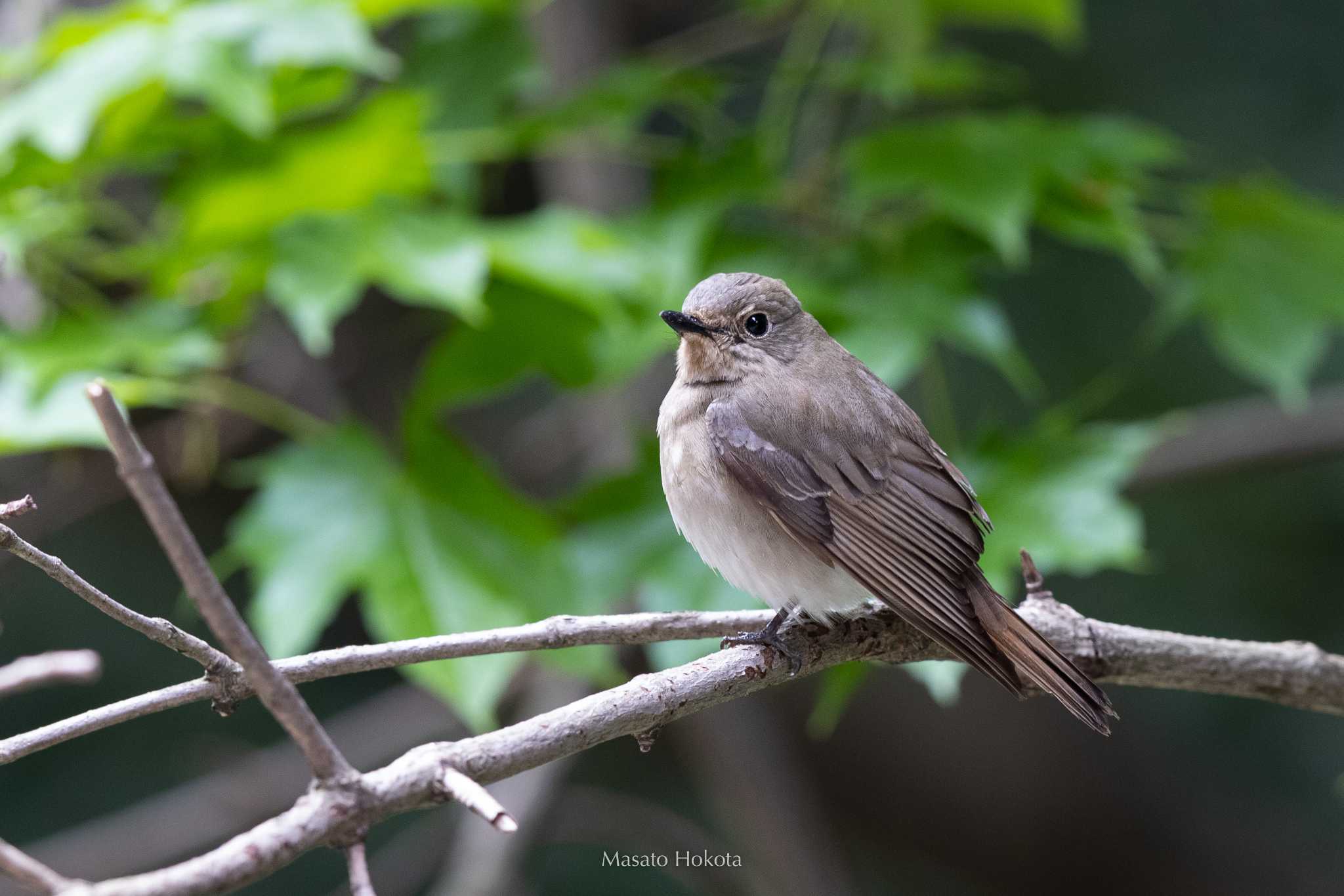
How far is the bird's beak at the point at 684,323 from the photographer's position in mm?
2926

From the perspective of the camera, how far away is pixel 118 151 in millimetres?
3451

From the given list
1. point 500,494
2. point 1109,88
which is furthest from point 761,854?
point 1109,88

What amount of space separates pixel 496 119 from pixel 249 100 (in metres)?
1.04

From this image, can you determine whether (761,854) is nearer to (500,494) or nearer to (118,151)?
(500,494)

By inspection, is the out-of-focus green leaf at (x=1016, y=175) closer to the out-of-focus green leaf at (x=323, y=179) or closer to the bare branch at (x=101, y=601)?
the out-of-focus green leaf at (x=323, y=179)

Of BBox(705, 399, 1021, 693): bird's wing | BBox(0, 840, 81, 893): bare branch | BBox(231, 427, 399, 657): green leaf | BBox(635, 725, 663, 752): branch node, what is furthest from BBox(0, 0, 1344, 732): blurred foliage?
BBox(0, 840, 81, 893): bare branch

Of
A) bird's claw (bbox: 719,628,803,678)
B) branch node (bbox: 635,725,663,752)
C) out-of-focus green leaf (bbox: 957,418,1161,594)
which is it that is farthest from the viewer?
out-of-focus green leaf (bbox: 957,418,1161,594)

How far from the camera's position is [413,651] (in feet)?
6.37

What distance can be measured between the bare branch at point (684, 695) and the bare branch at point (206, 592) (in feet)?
0.20

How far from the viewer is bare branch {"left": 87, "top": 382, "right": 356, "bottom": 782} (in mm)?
1232

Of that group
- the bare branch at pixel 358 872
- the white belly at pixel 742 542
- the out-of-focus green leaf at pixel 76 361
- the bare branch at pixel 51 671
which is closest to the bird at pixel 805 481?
the white belly at pixel 742 542

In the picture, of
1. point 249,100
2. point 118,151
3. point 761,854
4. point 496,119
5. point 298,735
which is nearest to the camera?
point 298,735

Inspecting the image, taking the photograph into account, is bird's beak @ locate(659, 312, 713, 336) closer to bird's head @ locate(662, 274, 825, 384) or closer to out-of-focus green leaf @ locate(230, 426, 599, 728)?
bird's head @ locate(662, 274, 825, 384)

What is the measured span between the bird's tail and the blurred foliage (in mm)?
506
